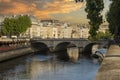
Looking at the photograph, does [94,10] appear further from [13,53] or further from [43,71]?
[13,53]

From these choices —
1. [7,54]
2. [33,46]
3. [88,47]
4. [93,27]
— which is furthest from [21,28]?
[93,27]

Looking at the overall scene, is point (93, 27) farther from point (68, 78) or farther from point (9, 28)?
point (9, 28)

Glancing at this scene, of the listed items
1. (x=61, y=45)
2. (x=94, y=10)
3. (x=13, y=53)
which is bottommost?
(x=61, y=45)

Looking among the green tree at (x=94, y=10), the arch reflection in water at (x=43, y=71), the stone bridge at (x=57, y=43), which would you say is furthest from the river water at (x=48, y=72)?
the stone bridge at (x=57, y=43)

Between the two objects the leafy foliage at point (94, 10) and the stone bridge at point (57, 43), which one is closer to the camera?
the leafy foliage at point (94, 10)

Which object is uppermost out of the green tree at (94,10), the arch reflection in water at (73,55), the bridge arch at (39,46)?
the green tree at (94,10)

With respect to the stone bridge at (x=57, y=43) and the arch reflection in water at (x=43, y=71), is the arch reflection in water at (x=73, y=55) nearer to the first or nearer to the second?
the stone bridge at (x=57, y=43)

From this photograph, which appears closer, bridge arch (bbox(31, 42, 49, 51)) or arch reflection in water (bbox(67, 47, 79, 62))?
arch reflection in water (bbox(67, 47, 79, 62))

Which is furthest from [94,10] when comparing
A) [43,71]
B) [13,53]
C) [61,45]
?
[61,45]

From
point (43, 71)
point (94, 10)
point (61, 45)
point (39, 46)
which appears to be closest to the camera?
point (94, 10)

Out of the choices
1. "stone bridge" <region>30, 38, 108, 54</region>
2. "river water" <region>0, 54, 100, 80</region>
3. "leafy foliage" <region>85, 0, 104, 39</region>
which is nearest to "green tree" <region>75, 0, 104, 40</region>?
"leafy foliage" <region>85, 0, 104, 39</region>

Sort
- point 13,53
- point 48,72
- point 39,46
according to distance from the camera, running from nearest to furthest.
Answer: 1. point 48,72
2. point 13,53
3. point 39,46

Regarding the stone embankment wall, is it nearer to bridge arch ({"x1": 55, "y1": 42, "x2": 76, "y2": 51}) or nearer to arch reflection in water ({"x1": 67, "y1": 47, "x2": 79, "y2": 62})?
arch reflection in water ({"x1": 67, "y1": 47, "x2": 79, "y2": 62})

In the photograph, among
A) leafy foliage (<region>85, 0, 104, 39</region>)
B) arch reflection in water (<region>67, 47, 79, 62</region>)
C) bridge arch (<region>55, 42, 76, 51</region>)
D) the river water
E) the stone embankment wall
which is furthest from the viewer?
bridge arch (<region>55, 42, 76, 51</region>)
